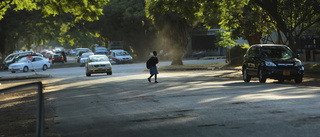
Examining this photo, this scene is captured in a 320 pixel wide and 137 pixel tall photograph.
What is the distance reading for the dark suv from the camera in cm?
1917

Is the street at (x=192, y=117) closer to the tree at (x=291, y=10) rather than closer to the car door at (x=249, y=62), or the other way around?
the car door at (x=249, y=62)

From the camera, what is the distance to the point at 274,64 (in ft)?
63.3

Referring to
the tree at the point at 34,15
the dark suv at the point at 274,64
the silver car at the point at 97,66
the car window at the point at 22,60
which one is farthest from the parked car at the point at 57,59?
the dark suv at the point at 274,64

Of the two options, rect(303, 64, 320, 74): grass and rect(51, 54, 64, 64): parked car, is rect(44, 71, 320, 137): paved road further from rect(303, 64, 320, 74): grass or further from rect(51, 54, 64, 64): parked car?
rect(51, 54, 64, 64): parked car

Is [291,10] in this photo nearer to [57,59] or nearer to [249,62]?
[249,62]

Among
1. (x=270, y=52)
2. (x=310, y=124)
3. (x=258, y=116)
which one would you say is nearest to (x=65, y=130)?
(x=258, y=116)

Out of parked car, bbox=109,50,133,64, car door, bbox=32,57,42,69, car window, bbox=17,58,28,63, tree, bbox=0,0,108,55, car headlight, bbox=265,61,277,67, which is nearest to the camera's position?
car headlight, bbox=265,61,277,67

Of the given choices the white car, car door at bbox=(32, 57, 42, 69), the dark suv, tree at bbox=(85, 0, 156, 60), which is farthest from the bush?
car door at bbox=(32, 57, 42, 69)

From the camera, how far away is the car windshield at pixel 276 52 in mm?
20047

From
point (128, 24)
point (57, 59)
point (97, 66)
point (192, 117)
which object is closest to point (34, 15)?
point (57, 59)

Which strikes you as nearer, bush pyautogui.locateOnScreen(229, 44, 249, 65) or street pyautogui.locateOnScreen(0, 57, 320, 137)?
street pyautogui.locateOnScreen(0, 57, 320, 137)

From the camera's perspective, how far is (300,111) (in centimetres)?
963

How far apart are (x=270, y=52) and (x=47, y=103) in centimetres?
1074

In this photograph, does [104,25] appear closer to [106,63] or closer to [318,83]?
[106,63]
